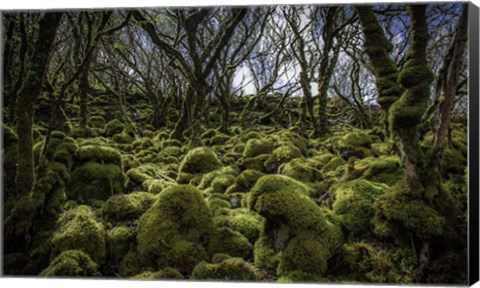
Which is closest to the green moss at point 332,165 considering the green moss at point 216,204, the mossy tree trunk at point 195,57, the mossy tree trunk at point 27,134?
the green moss at point 216,204

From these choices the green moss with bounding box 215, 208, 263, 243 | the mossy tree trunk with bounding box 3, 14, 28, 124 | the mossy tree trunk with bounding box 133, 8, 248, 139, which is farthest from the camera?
the mossy tree trunk with bounding box 3, 14, 28, 124

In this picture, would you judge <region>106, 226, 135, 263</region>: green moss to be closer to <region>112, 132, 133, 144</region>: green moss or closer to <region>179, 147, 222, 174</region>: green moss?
<region>179, 147, 222, 174</region>: green moss

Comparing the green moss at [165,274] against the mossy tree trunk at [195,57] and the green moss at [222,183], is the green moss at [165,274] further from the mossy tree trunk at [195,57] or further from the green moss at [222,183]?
the mossy tree trunk at [195,57]

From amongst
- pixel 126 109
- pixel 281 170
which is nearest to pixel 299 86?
pixel 281 170

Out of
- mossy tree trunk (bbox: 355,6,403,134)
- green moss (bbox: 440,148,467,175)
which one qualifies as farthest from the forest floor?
mossy tree trunk (bbox: 355,6,403,134)

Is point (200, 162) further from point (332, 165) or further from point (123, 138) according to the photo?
point (332, 165)

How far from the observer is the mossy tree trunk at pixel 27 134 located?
18.7 ft

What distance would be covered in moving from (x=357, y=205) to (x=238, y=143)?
164 cm

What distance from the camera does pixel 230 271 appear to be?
5.12 meters

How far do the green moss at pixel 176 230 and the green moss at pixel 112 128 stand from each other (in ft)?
3.54

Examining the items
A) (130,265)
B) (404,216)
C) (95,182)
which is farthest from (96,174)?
(404,216)

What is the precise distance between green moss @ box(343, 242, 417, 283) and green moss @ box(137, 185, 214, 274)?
161 cm

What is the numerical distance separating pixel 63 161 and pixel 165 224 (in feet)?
5.36

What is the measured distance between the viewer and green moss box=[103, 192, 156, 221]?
18.5 feet
